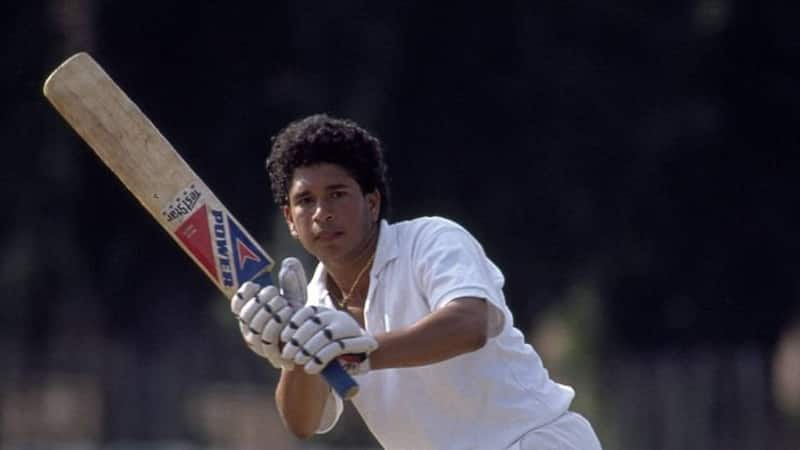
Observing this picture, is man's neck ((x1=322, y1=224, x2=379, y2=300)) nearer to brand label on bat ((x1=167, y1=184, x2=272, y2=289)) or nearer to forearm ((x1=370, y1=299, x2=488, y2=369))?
brand label on bat ((x1=167, y1=184, x2=272, y2=289))

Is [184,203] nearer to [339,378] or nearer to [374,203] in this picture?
[374,203]

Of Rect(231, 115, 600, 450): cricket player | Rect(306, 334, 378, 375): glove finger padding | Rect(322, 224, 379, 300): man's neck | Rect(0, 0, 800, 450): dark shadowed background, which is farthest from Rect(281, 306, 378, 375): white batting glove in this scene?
Rect(0, 0, 800, 450): dark shadowed background

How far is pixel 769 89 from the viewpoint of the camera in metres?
14.8

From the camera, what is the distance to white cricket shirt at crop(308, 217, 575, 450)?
392 cm

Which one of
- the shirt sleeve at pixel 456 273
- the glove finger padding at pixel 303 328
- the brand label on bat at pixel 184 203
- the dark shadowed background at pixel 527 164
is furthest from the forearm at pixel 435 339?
the dark shadowed background at pixel 527 164

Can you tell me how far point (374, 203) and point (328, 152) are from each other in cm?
17

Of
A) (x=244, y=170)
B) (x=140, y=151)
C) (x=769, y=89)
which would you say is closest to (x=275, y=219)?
(x=244, y=170)

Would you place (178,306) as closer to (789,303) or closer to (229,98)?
(229,98)

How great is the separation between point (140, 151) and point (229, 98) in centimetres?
1113

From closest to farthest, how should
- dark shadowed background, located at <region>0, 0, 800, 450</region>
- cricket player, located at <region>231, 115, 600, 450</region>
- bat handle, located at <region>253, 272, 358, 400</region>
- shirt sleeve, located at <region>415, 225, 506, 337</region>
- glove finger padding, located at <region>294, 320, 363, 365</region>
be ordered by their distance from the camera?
1. glove finger padding, located at <region>294, 320, 363, 365</region>
2. bat handle, located at <region>253, 272, 358, 400</region>
3. shirt sleeve, located at <region>415, 225, 506, 337</region>
4. cricket player, located at <region>231, 115, 600, 450</region>
5. dark shadowed background, located at <region>0, 0, 800, 450</region>

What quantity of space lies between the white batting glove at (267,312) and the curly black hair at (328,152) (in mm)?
362

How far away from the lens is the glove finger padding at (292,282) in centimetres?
367

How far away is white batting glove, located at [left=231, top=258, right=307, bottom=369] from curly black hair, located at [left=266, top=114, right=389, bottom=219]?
1.19 feet

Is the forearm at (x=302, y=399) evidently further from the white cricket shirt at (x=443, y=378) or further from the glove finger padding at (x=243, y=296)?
the glove finger padding at (x=243, y=296)
